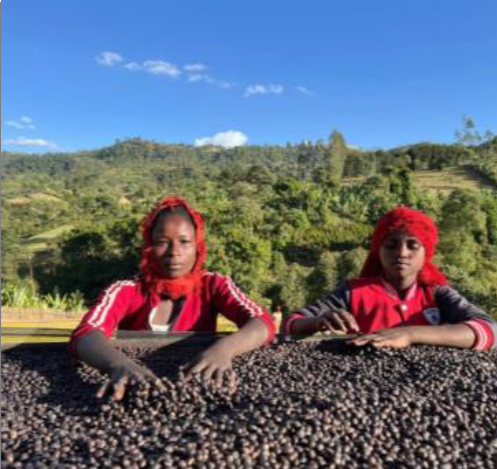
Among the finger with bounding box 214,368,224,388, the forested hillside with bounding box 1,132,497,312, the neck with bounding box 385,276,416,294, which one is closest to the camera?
the finger with bounding box 214,368,224,388

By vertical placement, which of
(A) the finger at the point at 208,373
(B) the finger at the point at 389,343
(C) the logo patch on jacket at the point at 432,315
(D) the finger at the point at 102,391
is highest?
(C) the logo patch on jacket at the point at 432,315

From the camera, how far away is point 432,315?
8.23 ft

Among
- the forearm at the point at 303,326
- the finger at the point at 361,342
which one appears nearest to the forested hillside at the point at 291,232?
the forearm at the point at 303,326

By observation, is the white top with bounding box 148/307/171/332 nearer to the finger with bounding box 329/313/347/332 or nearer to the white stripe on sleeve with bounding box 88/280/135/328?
the white stripe on sleeve with bounding box 88/280/135/328

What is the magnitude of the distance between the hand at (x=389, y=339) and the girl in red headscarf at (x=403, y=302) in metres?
0.04

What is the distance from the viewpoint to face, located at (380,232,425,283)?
243 centimetres

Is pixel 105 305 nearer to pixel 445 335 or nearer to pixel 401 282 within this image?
pixel 401 282

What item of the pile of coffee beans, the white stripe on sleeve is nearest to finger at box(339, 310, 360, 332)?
the pile of coffee beans

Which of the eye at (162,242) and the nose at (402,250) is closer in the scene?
the eye at (162,242)

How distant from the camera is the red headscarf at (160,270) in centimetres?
232

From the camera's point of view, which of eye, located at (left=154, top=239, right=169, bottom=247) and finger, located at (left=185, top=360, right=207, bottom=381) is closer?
finger, located at (left=185, top=360, right=207, bottom=381)

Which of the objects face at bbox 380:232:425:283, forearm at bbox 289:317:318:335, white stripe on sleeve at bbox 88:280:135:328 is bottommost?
forearm at bbox 289:317:318:335

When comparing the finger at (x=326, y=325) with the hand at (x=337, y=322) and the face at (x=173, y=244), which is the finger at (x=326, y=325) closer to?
the hand at (x=337, y=322)

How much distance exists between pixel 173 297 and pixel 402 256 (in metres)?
1.07
